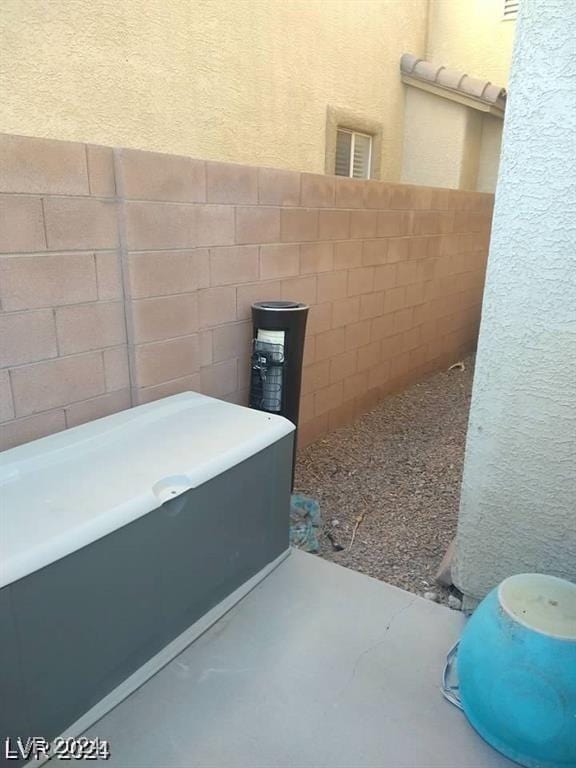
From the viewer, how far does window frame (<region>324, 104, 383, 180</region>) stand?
6174mm

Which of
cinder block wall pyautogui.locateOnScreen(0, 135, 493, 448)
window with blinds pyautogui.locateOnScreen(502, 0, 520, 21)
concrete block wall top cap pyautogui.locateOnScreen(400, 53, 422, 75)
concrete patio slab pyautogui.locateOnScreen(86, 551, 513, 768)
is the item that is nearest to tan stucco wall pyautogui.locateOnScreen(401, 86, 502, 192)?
concrete block wall top cap pyautogui.locateOnScreen(400, 53, 422, 75)

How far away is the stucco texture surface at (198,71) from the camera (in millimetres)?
3420

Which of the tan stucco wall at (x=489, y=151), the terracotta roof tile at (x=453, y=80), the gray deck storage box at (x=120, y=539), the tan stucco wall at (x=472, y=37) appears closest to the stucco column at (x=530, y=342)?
the gray deck storage box at (x=120, y=539)

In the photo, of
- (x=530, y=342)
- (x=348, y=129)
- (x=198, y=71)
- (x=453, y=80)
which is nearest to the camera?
(x=530, y=342)

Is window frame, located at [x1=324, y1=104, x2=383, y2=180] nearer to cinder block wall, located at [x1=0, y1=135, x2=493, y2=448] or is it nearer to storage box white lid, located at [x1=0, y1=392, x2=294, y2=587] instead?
cinder block wall, located at [x1=0, y1=135, x2=493, y2=448]

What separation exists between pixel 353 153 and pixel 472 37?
266 cm

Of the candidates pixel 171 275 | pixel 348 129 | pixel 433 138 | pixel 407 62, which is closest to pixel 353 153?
pixel 348 129

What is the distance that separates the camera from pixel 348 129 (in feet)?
21.8

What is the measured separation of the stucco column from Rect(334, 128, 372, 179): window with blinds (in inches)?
195

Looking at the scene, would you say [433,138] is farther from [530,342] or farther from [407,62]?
[530,342]

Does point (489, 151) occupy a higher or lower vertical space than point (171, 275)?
higher

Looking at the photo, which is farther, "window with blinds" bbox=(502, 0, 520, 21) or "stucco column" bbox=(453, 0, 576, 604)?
"window with blinds" bbox=(502, 0, 520, 21)

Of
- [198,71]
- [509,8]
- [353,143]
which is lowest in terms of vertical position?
[353,143]

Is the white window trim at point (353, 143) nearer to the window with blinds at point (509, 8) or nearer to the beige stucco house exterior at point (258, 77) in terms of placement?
the beige stucco house exterior at point (258, 77)
